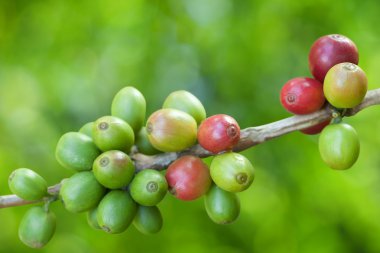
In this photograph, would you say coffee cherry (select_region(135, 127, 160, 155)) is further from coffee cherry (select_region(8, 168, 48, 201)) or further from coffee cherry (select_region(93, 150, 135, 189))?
coffee cherry (select_region(8, 168, 48, 201))

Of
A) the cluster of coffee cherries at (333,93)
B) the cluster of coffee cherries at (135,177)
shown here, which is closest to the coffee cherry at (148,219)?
the cluster of coffee cherries at (135,177)

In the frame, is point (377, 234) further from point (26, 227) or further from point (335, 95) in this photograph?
point (26, 227)

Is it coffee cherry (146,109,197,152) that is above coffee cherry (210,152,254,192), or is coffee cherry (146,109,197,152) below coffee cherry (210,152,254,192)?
above

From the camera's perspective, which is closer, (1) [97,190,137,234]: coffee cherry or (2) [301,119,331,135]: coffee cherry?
(1) [97,190,137,234]: coffee cherry

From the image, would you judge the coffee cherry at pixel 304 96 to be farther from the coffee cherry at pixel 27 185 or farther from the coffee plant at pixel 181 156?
the coffee cherry at pixel 27 185

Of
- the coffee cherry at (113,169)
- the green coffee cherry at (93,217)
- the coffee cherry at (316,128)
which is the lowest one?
the green coffee cherry at (93,217)

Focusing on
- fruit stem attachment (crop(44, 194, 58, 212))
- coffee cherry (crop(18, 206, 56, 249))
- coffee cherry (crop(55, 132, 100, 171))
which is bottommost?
coffee cherry (crop(18, 206, 56, 249))

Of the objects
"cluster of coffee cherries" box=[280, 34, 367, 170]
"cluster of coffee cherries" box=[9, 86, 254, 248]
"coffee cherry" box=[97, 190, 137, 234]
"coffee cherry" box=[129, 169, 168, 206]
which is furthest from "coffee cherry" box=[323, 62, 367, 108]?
"coffee cherry" box=[97, 190, 137, 234]
